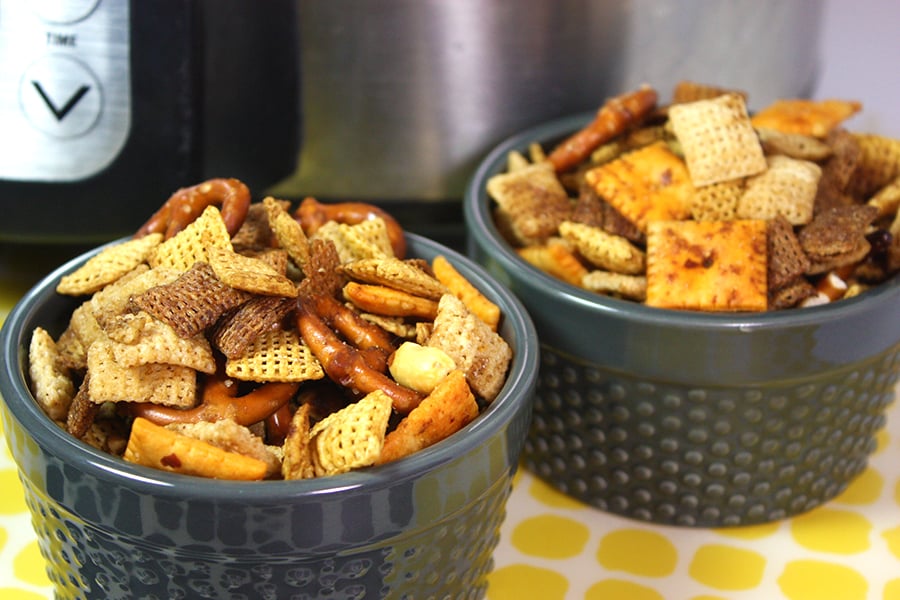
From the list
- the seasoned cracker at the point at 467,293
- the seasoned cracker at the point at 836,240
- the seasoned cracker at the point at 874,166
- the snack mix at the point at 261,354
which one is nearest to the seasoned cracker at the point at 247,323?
the snack mix at the point at 261,354

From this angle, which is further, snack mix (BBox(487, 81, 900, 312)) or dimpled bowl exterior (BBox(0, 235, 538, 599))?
snack mix (BBox(487, 81, 900, 312))

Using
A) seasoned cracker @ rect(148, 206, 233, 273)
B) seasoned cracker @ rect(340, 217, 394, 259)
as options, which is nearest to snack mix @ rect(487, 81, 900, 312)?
seasoned cracker @ rect(340, 217, 394, 259)

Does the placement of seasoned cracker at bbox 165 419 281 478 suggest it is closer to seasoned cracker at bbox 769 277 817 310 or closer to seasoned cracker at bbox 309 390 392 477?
seasoned cracker at bbox 309 390 392 477

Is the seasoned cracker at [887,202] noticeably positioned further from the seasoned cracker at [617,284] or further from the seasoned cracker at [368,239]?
the seasoned cracker at [368,239]

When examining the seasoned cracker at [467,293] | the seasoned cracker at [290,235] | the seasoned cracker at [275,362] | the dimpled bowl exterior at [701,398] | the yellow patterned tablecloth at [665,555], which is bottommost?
the yellow patterned tablecloth at [665,555]

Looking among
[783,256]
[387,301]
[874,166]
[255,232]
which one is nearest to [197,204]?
[255,232]

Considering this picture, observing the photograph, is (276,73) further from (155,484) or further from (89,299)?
(155,484)

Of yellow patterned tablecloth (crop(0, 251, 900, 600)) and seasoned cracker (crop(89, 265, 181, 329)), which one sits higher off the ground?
seasoned cracker (crop(89, 265, 181, 329))
